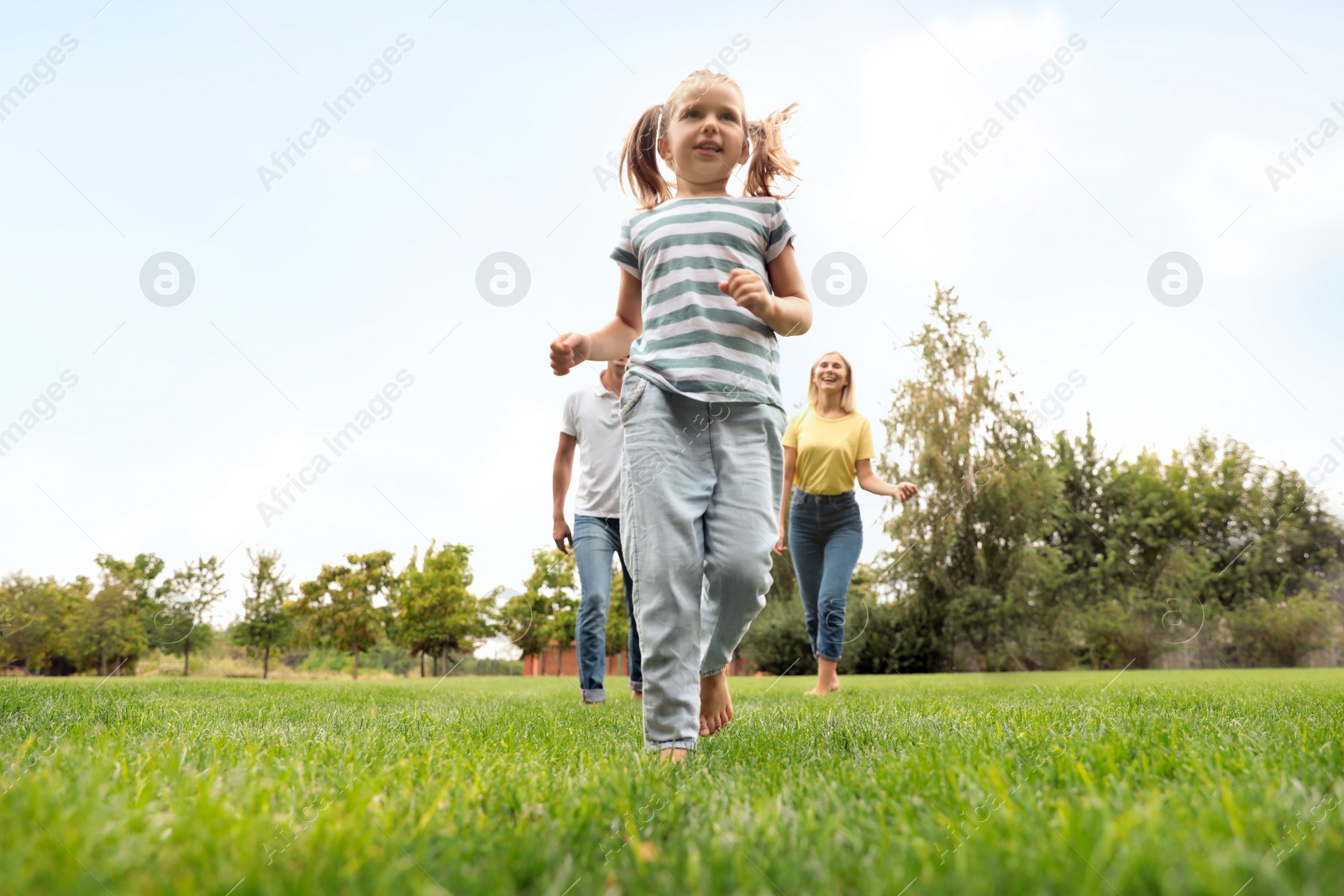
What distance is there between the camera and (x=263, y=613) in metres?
21.3

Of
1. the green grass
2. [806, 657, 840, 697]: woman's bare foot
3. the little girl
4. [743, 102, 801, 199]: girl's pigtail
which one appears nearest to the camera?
the green grass

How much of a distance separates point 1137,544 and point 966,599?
12995mm

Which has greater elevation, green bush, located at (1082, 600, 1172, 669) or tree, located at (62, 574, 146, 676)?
tree, located at (62, 574, 146, 676)

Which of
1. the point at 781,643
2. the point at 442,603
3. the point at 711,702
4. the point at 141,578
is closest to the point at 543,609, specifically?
the point at 442,603

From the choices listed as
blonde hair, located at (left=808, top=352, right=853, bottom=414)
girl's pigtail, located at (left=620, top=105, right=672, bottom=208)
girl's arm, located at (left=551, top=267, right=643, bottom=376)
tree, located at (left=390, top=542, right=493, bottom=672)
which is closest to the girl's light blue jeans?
girl's arm, located at (left=551, top=267, right=643, bottom=376)

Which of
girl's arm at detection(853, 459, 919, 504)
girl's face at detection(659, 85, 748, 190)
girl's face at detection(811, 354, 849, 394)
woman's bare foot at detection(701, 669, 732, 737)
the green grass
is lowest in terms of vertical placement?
the green grass

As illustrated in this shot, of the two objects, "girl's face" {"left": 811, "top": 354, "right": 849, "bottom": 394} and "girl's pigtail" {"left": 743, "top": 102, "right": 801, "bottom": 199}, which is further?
"girl's face" {"left": 811, "top": 354, "right": 849, "bottom": 394}

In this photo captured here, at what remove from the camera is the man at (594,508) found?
5.32 meters

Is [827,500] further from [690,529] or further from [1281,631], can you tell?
[1281,631]

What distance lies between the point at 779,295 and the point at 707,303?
1.25ft

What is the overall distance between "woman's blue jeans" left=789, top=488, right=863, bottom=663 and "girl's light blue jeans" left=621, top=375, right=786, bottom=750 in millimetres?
3104

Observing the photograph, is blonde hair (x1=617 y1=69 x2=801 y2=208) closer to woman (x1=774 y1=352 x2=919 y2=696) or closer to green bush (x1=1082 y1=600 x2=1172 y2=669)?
woman (x1=774 y1=352 x2=919 y2=696)

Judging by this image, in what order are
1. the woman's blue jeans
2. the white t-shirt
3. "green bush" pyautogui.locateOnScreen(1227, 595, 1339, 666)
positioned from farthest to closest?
"green bush" pyautogui.locateOnScreen(1227, 595, 1339, 666), the woman's blue jeans, the white t-shirt

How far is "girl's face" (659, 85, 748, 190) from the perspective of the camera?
9.62 feet
